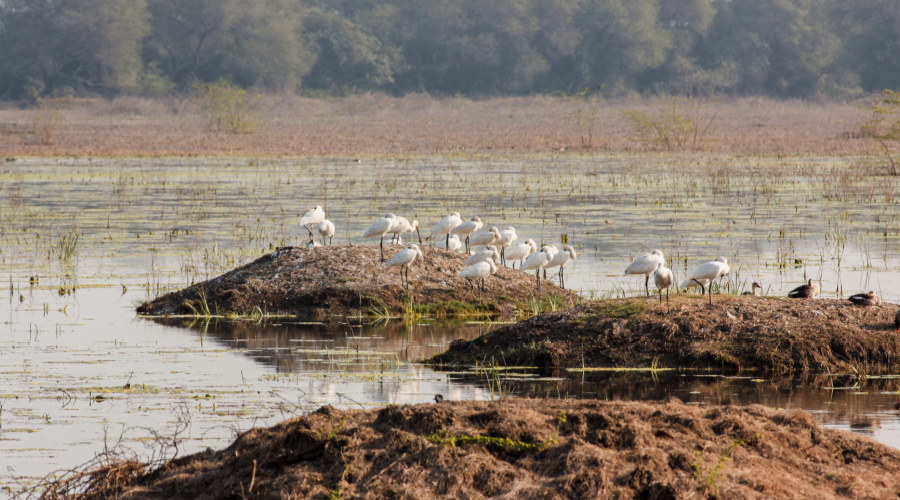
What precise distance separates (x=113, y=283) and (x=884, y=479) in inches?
451

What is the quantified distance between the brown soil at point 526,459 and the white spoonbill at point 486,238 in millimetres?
8526

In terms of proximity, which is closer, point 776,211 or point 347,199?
point 776,211

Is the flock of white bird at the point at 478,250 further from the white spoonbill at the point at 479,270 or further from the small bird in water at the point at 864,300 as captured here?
the small bird in water at the point at 864,300

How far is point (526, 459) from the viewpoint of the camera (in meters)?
6.05

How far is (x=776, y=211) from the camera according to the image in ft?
75.8

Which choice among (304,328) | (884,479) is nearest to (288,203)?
(304,328)

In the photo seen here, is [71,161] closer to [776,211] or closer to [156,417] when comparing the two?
[776,211]

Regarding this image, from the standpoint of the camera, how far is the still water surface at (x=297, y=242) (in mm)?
8727

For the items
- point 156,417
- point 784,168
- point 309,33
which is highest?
point 309,33

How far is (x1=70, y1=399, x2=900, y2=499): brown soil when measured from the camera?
227 inches

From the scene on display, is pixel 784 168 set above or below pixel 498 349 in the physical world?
above

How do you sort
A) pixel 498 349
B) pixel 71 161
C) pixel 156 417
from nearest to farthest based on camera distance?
pixel 156 417, pixel 498 349, pixel 71 161

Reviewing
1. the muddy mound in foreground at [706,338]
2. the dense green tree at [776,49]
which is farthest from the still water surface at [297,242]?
the dense green tree at [776,49]

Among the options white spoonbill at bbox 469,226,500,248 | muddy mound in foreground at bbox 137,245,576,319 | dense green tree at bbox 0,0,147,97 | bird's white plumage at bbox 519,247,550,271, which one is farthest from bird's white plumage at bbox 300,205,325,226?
dense green tree at bbox 0,0,147,97
